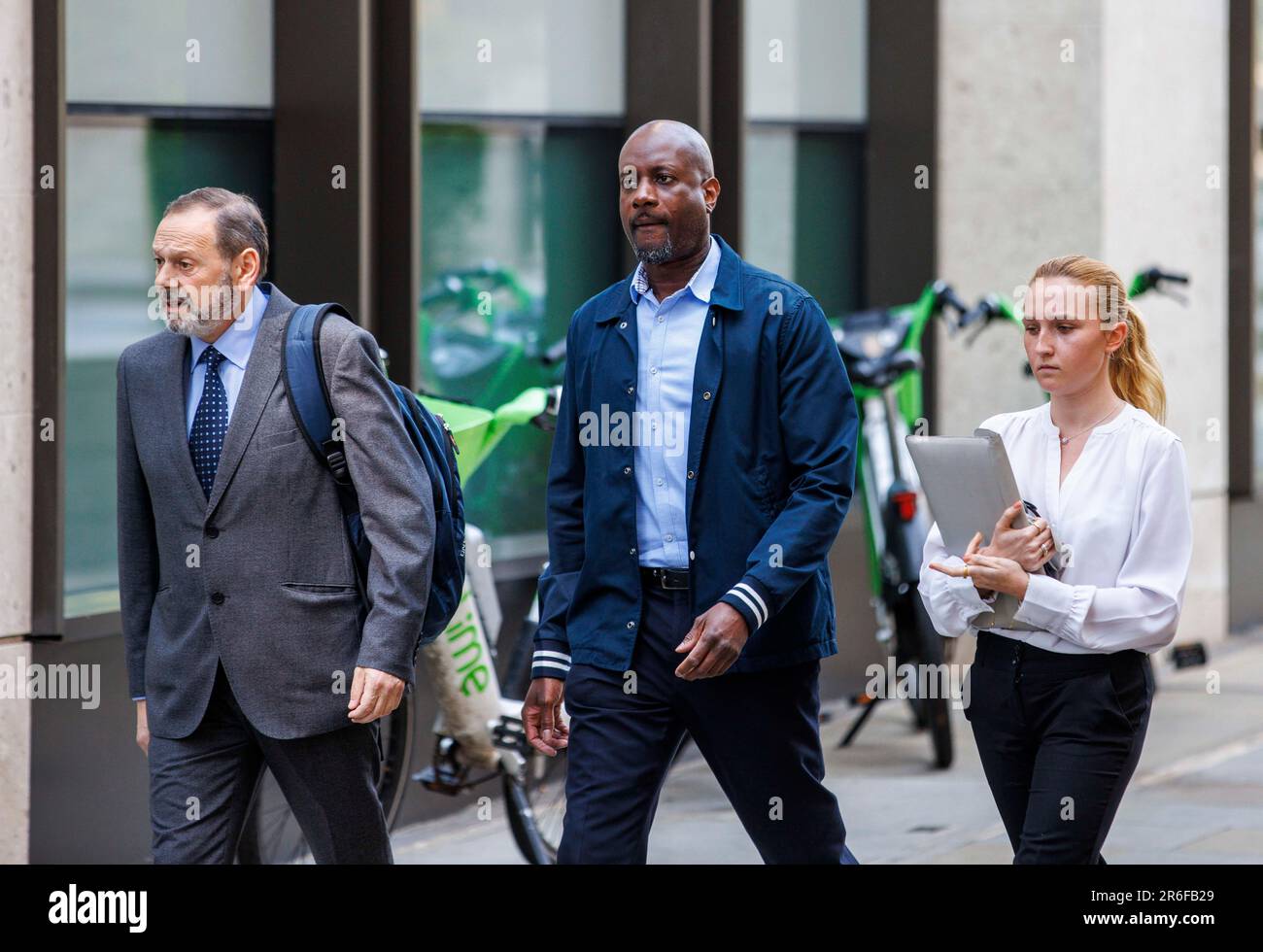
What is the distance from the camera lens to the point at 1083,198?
10.4m

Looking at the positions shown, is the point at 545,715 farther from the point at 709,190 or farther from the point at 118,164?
the point at 118,164

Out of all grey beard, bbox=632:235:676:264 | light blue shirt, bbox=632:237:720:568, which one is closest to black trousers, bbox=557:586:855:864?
light blue shirt, bbox=632:237:720:568

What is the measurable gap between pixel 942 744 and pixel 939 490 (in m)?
4.02

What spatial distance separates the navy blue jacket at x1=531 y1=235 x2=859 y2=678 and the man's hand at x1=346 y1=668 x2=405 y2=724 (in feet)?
1.57

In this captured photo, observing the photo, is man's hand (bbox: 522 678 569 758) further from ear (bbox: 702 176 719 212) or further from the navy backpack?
ear (bbox: 702 176 719 212)

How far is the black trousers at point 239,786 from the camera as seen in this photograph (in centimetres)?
416

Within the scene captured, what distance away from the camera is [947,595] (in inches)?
168

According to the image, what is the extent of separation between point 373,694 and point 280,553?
1.18 feet

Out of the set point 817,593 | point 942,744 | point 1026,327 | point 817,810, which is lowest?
point 942,744

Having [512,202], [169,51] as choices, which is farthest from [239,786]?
[512,202]

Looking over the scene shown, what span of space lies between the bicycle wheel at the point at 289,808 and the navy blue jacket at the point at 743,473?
4.94 ft

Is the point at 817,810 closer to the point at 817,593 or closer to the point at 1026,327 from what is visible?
the point at 817,593

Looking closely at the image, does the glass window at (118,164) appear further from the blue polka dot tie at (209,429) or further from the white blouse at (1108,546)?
the white blouse at (1108,546)
